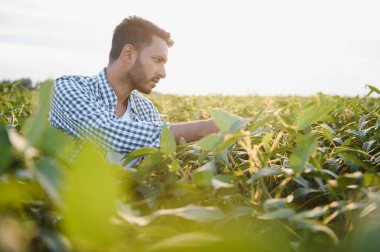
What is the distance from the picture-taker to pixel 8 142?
0.59 m

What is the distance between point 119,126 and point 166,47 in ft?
4.32

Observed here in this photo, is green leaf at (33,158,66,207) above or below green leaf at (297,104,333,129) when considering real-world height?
below

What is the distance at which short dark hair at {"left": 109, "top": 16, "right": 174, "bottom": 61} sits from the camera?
2.52 meters

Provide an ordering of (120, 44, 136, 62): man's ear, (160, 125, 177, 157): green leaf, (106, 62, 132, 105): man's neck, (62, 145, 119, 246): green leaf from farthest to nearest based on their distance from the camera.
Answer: (120, 44, 136, 62): man's ear < (106, 62, 132, 105): man's neck < (160, 125, 177, 157): green leaf < (62, 145, 119, 246): green leaf

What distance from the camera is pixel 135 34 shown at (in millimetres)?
2551

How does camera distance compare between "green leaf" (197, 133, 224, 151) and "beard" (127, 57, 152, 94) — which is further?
"beard" (127, 57, 152, 94)

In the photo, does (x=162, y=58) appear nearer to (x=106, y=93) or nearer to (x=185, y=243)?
(x=106, y=93)

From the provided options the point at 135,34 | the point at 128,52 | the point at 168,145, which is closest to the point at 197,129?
the point at 168,145

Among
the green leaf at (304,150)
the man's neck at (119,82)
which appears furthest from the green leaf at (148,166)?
the man's neck at (119,82)

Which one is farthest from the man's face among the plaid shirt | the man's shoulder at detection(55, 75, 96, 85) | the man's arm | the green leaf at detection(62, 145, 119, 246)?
the green leaf at detection(62, 145, 119, 246)

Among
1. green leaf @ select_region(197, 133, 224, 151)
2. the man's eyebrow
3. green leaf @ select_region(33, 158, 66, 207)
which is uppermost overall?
the man's eyebrow

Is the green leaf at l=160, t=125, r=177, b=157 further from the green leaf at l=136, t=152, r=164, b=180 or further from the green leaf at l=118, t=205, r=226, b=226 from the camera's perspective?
the green leaf at l=118, t=205, r=226, b=226

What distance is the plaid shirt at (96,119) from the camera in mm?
1380

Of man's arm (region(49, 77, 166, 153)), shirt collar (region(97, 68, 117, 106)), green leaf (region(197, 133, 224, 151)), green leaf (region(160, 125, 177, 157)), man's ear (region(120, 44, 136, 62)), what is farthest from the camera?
man's ear (region(120, 44, 136, 62))
